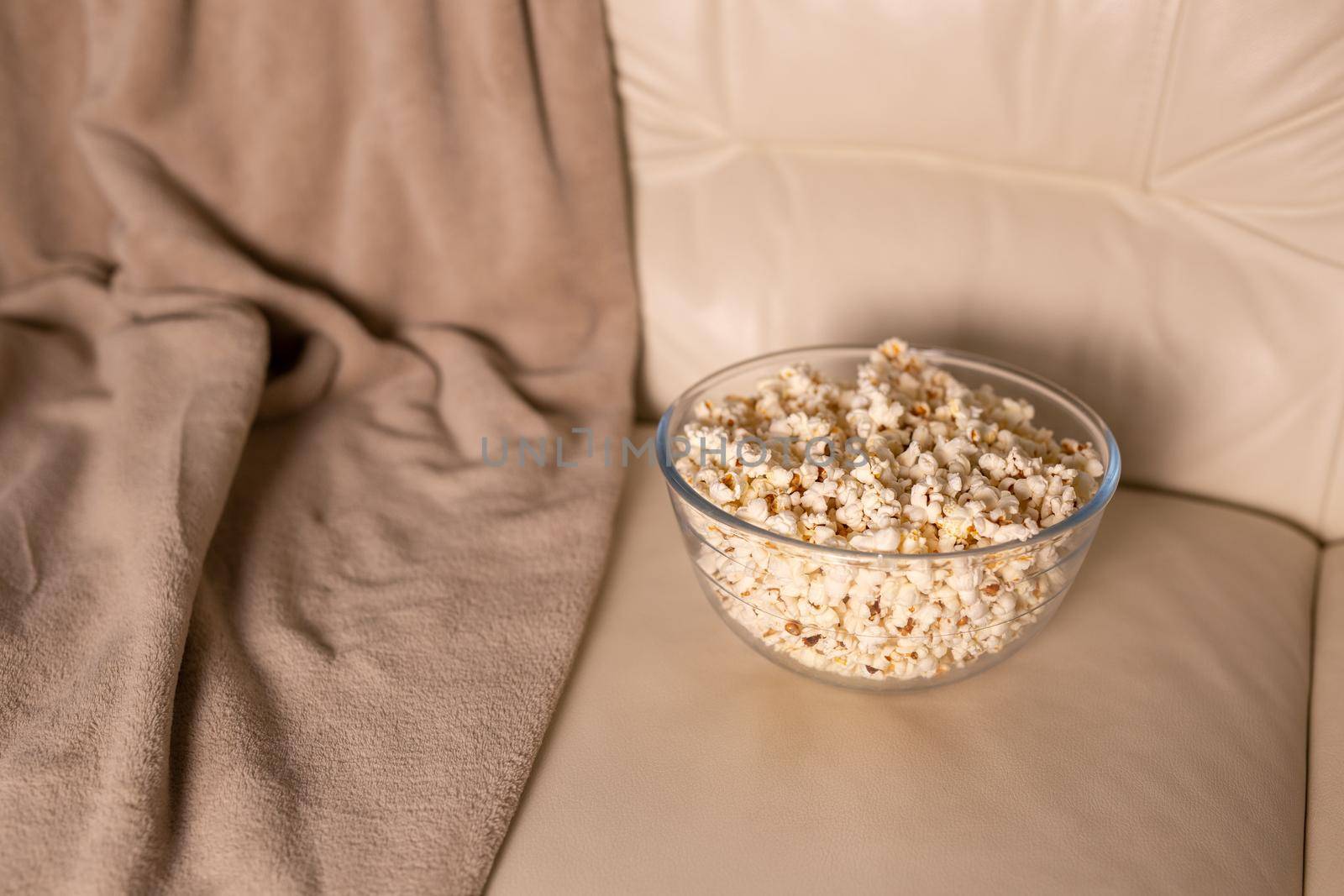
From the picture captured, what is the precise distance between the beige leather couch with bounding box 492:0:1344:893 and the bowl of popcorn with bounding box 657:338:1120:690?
0.07m

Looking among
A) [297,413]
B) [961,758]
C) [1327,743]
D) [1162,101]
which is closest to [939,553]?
[961,758]

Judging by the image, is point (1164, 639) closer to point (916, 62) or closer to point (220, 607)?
point (916, 62)

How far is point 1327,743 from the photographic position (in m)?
0.79

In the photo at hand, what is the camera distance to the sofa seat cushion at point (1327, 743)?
0.71m

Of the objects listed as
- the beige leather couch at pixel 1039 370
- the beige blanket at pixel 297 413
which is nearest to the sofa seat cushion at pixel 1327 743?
the beige leather couch at pixel 1039 370

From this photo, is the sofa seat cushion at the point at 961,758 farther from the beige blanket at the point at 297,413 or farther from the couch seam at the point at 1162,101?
the couch seam at the point at 1162,101

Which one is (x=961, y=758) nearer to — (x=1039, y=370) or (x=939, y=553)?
(x=939, y=553)

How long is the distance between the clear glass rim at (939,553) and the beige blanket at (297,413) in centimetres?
16

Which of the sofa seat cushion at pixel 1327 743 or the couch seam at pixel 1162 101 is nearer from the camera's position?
the sofa seat cushion at pixel 1327 743

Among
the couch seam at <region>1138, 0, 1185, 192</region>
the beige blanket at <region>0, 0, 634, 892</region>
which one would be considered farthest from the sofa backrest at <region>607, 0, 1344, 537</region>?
the beige blanket at <region>0, 0, 634, 892</region>

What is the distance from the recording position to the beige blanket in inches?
28.9

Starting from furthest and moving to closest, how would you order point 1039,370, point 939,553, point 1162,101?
point 1039,370 → point 1162,101 → point 939,553

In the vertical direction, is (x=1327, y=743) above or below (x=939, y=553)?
below

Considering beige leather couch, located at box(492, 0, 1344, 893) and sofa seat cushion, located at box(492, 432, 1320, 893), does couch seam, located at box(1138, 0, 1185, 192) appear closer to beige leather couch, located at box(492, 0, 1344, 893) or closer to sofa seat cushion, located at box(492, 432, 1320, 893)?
beige leather couch, located at box(492, 0, 1344, 893)
